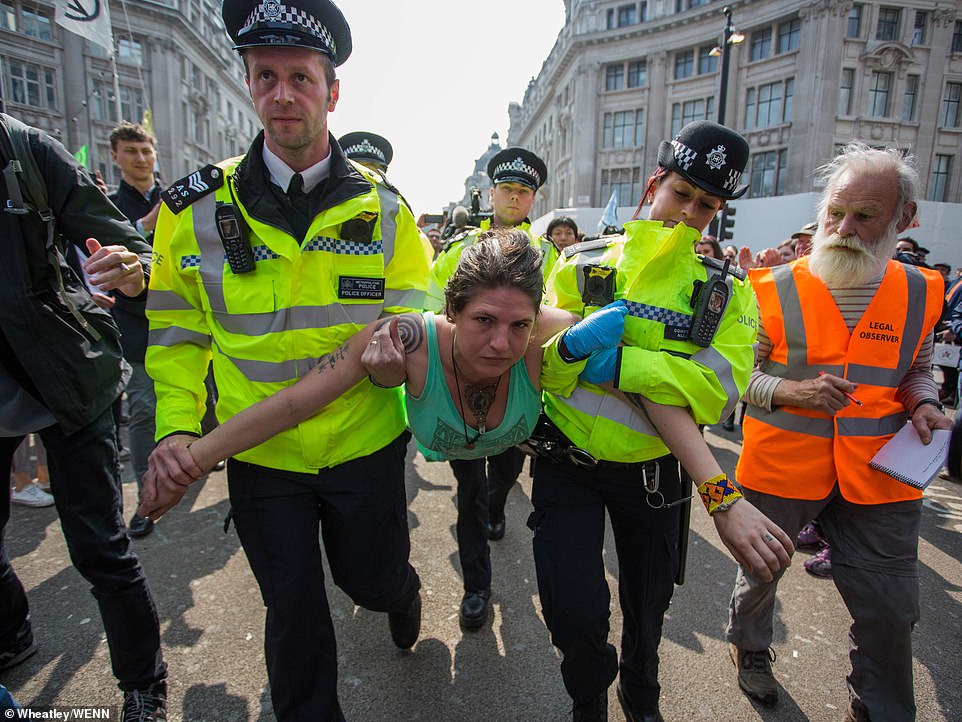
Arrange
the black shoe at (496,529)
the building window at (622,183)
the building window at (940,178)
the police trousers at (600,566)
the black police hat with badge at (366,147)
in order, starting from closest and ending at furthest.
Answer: the police trousers at (600,566)
the black shoe at (496,529)
the black police hat with badge at (366,147)
the building window at (940,178)
the building window at (622,183)

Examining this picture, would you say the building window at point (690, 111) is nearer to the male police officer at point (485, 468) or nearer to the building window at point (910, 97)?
the building window at point (910, 97)

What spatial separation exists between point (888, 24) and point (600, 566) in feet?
126

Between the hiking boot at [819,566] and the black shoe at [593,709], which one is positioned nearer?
the black shoe at [593,709]

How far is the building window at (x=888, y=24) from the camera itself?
27.9m

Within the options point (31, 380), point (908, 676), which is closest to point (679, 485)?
point (908, 676)

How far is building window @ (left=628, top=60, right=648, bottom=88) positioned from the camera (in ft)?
120

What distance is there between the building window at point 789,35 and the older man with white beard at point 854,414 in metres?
35.4

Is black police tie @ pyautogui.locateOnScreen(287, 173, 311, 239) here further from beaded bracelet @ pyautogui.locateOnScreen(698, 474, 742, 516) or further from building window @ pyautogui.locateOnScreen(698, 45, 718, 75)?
building window @ pyautogui.locateOnScreen(698, 45, 718, 75)

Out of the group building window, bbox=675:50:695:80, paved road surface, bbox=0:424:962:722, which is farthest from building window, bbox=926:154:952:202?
paved road surface, bbox=0:424:962:722

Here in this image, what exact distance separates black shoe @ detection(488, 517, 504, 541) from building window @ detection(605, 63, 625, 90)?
40.7m

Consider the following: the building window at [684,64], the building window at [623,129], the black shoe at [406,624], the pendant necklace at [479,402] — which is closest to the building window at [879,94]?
the building window at [684,64]

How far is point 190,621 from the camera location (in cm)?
277

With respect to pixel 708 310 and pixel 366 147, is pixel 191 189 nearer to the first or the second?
pixel 708 310

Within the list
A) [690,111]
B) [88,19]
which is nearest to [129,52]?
[690,111]
